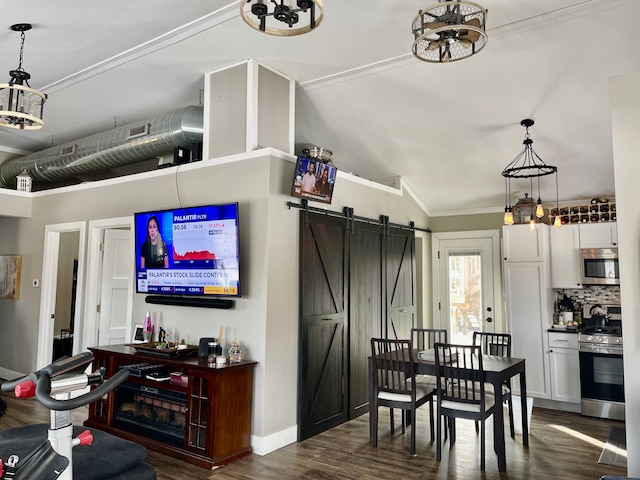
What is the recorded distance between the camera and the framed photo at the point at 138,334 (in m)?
4.86

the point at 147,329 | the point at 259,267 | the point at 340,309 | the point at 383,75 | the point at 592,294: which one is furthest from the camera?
the point at 592,294

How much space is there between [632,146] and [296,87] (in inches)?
126

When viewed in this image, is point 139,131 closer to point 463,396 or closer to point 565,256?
point 463,396

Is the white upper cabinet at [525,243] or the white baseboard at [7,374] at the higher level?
the white upper cabinet at [525,243]

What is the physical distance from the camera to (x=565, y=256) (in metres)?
5.70

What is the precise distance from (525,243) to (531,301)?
71cm

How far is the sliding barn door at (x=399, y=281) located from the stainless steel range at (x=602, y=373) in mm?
2022

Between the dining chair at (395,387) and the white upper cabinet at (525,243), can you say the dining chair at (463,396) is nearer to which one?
the dining chair at (395,387)

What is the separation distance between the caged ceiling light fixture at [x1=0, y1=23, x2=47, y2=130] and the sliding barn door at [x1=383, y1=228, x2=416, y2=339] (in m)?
3.86

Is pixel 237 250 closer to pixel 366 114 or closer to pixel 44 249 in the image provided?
pixel 366 114

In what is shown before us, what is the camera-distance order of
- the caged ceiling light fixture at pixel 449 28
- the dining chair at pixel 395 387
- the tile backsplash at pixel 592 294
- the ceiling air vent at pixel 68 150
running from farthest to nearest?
the ceiling air vent at pixel 68 150
the tile backsplash at pixel 592 294
the dining chair at pixel 395 387
the caged ceiling light fixture at pixel 449 28

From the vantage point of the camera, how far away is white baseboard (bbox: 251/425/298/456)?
3.98 meters

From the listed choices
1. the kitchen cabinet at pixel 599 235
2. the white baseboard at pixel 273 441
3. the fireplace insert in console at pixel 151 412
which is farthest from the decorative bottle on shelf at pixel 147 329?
the kitchen cabinet at pixel 599 235

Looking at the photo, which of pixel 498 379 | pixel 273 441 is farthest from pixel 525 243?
pixel 273 441
